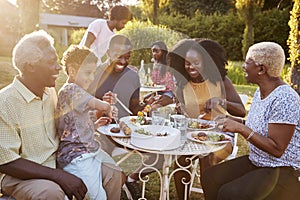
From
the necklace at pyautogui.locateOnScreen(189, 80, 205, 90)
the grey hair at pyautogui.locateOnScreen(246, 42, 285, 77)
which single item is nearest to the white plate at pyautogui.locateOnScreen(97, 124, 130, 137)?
the necklace at pyautogui.locateOnScreen(189, 80, 205, 90)

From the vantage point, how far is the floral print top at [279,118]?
2121 millimetres

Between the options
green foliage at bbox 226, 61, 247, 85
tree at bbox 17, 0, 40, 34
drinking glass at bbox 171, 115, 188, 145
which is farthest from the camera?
green foliage at bbox 226, 61, 247, 85

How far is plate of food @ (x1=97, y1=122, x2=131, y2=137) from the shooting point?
2465 millimetres

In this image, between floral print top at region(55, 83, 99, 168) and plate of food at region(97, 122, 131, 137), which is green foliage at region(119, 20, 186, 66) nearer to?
plate of food at region(97, 122, 131, 137)

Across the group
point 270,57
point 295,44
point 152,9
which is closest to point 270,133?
point 270,57

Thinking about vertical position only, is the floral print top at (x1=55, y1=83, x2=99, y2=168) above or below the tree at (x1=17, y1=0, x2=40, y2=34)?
below

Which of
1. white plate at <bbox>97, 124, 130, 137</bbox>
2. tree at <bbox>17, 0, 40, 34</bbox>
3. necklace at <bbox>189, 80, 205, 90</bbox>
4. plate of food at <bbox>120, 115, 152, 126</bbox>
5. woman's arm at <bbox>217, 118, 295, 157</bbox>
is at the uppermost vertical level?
tree at <bbox>17, 0, 40, 34</bbox>

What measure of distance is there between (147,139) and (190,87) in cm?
112

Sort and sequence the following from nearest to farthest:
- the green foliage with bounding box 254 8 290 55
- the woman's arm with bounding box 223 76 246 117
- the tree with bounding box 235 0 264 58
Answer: the woman's arm with bounding box 223 76 246 117, the tree with bounding box 235 0 264 58, the green foliage with bounding box 254 8 290 55

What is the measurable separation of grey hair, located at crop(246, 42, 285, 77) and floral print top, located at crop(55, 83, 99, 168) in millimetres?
1161

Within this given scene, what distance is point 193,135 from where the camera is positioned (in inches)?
98.8

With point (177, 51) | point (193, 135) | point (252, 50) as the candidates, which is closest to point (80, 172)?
point (193, 135)

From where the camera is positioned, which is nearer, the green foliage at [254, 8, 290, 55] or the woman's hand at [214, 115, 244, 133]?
the woman's hand at [214, 115, 244, 133]

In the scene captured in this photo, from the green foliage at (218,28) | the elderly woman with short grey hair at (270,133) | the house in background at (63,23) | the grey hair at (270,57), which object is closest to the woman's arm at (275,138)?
the elderly woman with short grey hair at (270,133)
